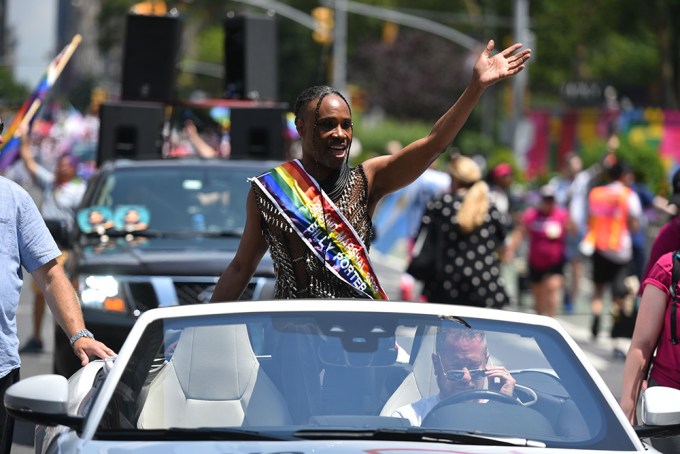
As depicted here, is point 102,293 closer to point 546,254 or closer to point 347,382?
point 347,382

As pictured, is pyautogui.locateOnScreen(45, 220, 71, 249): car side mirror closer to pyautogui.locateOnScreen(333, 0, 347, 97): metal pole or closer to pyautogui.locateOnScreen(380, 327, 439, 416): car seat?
pyautogui.locateOnScreen(380, 327, 439, 416): car seat

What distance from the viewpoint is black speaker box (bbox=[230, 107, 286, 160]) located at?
13.4m

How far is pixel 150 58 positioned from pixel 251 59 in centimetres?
102

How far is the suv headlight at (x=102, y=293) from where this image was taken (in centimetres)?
855

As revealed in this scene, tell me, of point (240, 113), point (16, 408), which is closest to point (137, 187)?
point (240, 113)

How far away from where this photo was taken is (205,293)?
8602 mm

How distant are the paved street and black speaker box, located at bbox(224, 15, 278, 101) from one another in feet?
9.99

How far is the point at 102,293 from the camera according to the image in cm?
863

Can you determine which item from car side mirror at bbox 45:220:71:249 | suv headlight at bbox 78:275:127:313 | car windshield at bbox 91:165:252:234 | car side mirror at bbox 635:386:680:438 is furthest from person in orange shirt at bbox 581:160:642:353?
car side mirror at bbox 635:386:680:438

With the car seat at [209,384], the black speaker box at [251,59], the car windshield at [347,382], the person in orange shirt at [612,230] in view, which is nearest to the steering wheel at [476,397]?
the car windshield at [347,382]

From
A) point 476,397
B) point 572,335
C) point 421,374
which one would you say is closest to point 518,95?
point 572,335

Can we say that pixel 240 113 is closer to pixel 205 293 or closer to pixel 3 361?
pixel 205 293

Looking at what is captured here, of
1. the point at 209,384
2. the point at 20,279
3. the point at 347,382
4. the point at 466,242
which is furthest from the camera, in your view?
the point at 466,242

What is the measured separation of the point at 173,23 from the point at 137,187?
524 centimetres
